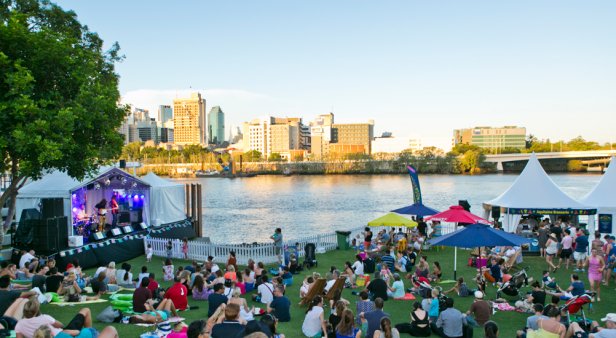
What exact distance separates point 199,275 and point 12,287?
471cm

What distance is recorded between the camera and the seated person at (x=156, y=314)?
10.3 metres

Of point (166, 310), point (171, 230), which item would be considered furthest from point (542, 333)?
point (171, 230)

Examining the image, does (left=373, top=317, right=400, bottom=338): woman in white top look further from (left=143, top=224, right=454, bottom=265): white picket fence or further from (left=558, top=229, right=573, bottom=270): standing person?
(left=143, top=224, right=454, bottom=265): white picket fence

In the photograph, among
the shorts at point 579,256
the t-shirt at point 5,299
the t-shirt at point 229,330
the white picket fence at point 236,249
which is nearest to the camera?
the t-shirt at point 229,330

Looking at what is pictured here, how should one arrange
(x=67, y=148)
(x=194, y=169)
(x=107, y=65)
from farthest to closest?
(x=194, y=169), (x=107, y=65), (x=67, y=148)

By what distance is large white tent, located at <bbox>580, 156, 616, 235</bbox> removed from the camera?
19.8 metres

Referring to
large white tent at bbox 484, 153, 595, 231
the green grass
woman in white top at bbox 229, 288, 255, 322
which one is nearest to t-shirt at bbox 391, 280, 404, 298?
the green grass

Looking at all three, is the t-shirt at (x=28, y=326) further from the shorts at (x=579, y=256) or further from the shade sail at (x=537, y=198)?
the shade sail at (x=537, y=198)

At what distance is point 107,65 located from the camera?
2467 cm

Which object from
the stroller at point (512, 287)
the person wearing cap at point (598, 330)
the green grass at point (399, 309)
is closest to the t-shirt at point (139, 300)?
the green grass at point (399, 309)

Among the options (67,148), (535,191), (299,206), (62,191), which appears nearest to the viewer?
(67,148)

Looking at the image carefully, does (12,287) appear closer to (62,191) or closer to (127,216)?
(62,191)

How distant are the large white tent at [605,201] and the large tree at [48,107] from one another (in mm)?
18641

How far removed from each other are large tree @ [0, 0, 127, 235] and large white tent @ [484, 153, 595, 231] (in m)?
15.6
